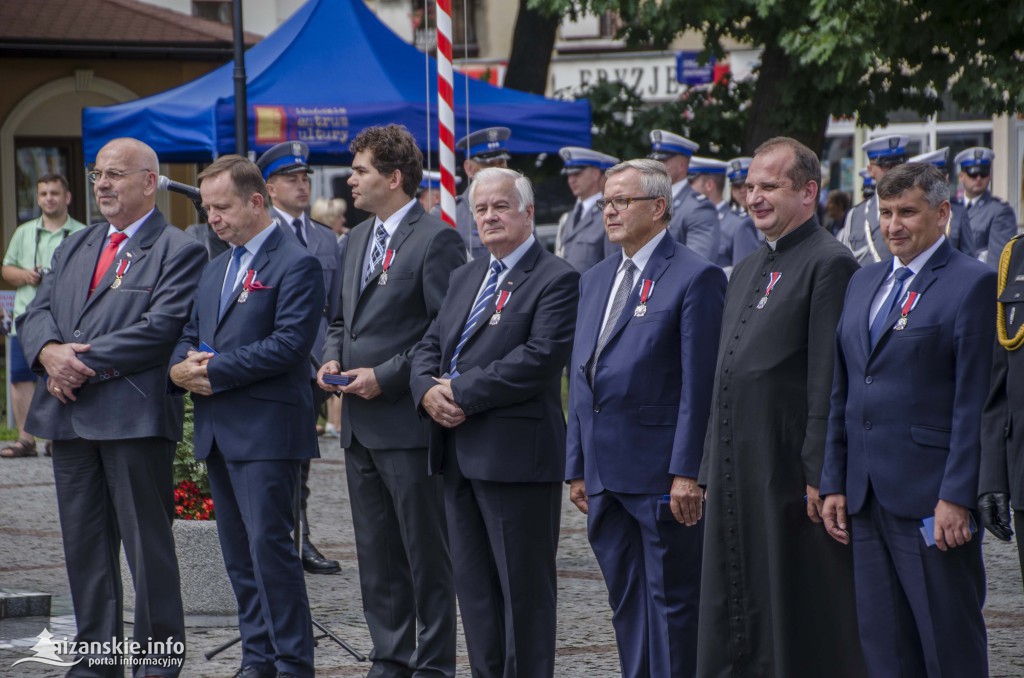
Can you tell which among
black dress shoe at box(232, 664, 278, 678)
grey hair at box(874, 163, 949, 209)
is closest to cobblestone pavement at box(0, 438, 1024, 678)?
black dress shoe at box(232, 664, 278, 678)

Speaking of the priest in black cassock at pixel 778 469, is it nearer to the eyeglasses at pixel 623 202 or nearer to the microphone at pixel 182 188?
the eyeglasses at pixel 623 202

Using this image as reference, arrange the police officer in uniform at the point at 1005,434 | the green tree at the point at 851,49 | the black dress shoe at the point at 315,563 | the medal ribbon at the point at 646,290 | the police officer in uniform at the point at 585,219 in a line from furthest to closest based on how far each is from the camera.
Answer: the green tree at the point at 851,49
the police officer in uniform at the point at 585,219
the black dress shoe at the point at 315,563
the medal ribbon at the point at 646,290
the police officer in uniform at the point at 1005,434

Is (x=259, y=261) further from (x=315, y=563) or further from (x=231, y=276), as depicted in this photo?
(x=315, y=563)

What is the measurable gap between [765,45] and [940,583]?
42.3ft

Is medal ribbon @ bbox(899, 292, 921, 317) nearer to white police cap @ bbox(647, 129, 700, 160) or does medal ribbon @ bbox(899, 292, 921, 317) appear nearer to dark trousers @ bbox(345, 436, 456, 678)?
dark trousers @ bbox(345, 436, 456, 678)

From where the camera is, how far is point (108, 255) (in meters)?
6.49

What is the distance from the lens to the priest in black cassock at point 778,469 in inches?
217

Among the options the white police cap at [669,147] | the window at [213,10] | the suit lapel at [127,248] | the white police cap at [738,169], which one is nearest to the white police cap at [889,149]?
the white police cap at [669,147]

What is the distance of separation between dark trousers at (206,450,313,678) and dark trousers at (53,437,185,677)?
0.97 ft

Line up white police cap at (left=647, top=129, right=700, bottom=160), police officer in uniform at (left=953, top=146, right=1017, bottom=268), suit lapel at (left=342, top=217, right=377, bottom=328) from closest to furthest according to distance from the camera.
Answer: suit lapel at (left=342, top=217, right=377, bottom=328) → white police cap at (left=647, top=129, right=700, bottom=160) → police officer in uniform at (left=953, top=146, right=1017, bottom=268)

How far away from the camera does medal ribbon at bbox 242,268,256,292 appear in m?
6.50

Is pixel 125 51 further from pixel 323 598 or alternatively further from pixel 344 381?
pixel 344 381

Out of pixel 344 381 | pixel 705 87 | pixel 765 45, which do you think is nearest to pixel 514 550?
pixel 344 381

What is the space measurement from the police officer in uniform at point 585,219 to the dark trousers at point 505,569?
5.52 metres
